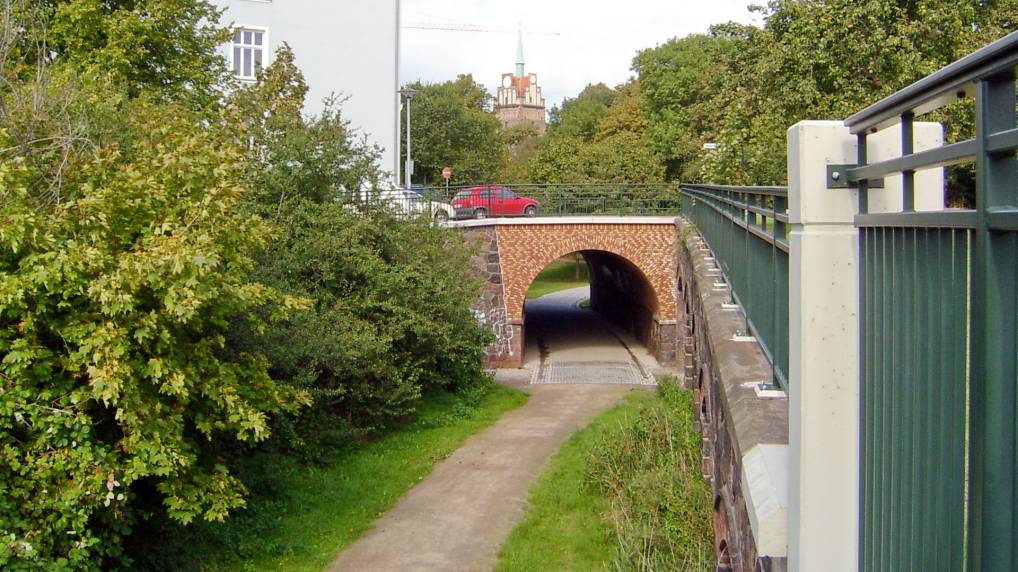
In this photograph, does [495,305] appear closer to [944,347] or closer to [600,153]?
[600,153]

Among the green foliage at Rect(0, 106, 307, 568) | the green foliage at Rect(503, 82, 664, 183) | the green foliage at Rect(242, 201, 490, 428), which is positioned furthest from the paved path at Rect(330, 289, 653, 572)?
the green foliage at Rect(503, 82, 664, 183)

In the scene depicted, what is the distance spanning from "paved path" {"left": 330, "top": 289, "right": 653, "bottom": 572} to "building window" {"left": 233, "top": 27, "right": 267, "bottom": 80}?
45.0ft

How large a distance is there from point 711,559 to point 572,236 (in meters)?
17.8

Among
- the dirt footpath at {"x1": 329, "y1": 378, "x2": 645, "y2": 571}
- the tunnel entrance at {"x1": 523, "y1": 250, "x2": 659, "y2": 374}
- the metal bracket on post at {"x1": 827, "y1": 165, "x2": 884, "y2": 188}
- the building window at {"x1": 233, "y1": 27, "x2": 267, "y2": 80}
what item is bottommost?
the dirt footpath at {"x1": 329, "y1": 378, "x2": 645, "y2": 571}

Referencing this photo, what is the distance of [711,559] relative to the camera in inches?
330

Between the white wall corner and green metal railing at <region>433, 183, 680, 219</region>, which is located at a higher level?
green metal railing at <region>433, 183, 680, 219</region>

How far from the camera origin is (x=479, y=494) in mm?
13438

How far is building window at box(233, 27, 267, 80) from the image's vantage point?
26.9m

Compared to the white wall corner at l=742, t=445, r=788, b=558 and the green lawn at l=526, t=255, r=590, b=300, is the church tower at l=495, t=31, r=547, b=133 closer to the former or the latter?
the green lawn at l=526, t=255, r=590, b=300

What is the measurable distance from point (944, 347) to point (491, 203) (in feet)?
83.7

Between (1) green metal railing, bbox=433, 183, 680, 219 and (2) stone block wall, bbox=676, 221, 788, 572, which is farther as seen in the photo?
(1) green metal railing, bbox=433, 183, 680, 219

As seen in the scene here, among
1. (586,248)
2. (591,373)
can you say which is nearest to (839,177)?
(591,373)

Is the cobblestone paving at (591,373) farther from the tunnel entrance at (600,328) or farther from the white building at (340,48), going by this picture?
the white building at (340,48)

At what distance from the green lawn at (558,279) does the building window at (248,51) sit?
2233cm
